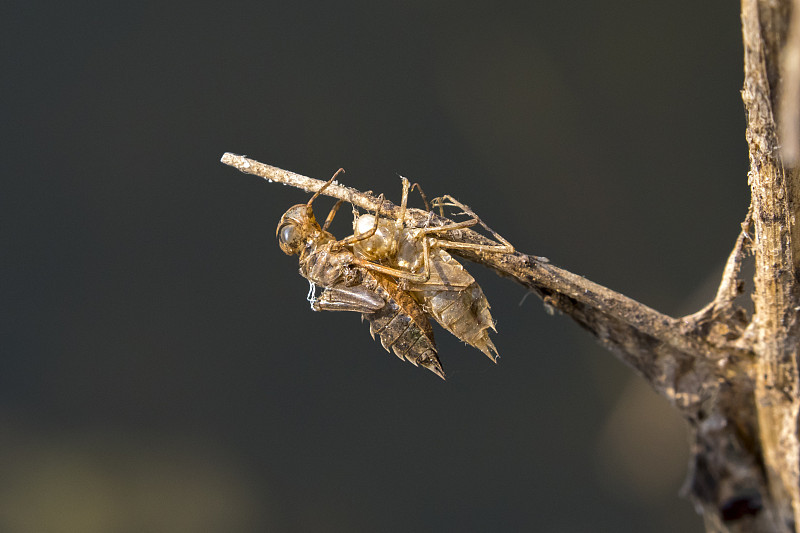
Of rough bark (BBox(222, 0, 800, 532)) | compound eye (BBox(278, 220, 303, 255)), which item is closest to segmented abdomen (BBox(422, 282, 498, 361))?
rough bark (BBox(222, 0, 800, 532))

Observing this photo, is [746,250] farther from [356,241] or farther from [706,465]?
[356,241]

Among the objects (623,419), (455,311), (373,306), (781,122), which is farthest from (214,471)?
(781,122)

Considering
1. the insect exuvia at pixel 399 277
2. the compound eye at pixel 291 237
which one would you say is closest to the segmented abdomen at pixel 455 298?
the insect exuvia at pixel 399 277

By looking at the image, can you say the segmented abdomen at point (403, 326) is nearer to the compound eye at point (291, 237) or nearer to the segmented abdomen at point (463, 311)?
the segmented abdomen at point (463, 311)

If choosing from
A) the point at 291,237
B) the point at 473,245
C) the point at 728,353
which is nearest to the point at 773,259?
the point at 728,353

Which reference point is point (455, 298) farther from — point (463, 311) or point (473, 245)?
point (473, 245)

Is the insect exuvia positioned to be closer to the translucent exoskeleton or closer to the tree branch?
the translucent exoskeleton
